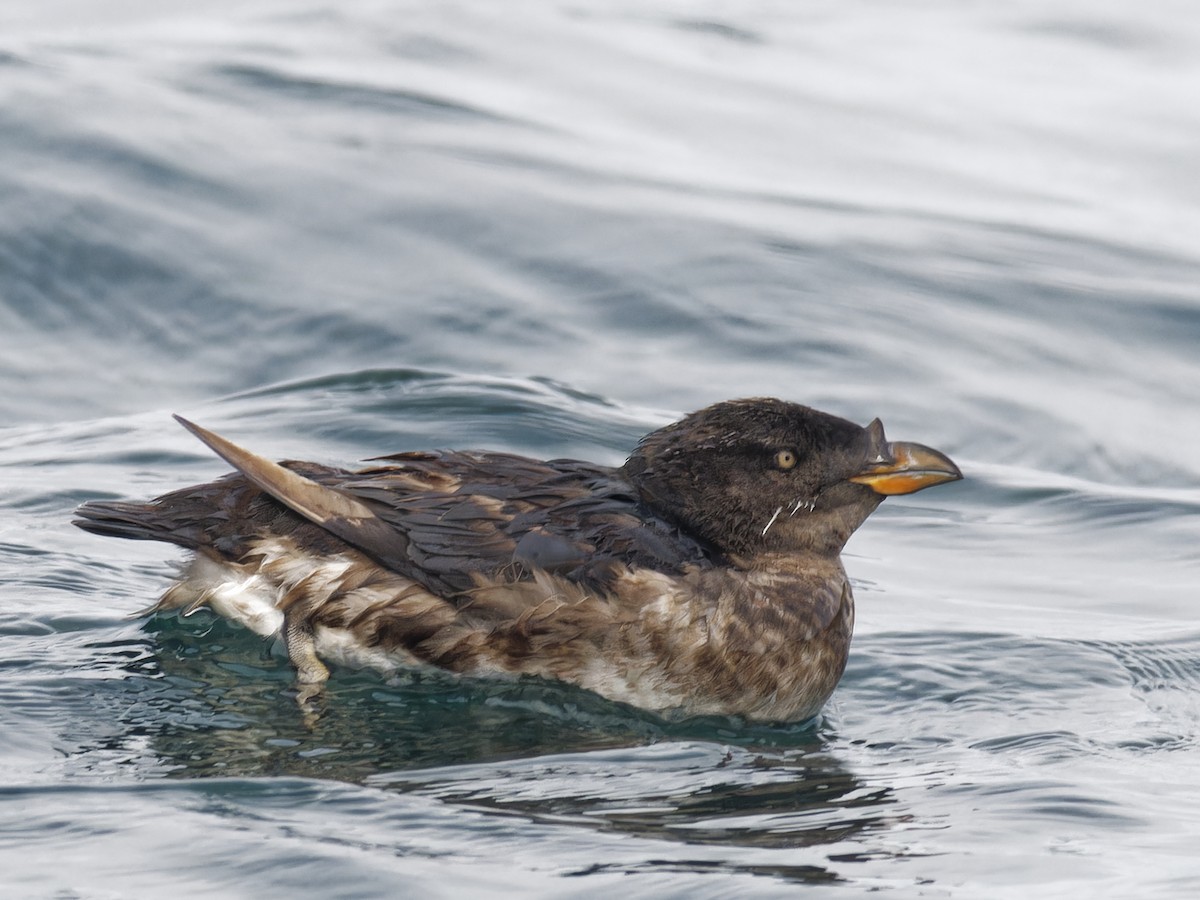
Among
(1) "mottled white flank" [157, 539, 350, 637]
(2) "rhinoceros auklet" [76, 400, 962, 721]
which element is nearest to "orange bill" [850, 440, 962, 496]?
(2) "rhinoceros auklet" [76, 400, 962, 721]

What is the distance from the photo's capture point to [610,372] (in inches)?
375

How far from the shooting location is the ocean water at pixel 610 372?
468 cm

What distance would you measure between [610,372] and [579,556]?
399 cm

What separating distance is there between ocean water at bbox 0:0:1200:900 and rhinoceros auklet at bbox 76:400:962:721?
160 mm

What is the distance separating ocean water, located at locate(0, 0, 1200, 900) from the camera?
468 cm

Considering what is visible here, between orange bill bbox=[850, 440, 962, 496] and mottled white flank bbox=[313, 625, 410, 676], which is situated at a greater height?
orange bill bbox=[850, 440, 962, 496]

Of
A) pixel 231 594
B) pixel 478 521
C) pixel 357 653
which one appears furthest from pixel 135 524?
pixel 478 521

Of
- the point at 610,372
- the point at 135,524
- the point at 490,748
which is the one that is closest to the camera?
the point at 490,748

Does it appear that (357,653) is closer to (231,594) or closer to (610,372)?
(231,594)

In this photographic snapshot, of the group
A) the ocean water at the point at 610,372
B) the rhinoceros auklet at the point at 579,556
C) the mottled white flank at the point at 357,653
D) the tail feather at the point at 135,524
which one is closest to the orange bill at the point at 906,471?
the rhinoceros auklet at the point at 579,556

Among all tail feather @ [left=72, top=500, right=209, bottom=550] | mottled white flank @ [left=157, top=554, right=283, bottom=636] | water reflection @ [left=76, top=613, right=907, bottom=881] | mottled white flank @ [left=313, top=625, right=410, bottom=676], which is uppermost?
tail feather @ [left=72, top=500, right=209, bottom=550]

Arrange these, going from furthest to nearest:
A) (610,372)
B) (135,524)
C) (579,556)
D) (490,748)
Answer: (610,372)
(135,524)
(579,556)
(490,748)

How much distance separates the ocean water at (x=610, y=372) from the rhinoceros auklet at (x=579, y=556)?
0.53 feet

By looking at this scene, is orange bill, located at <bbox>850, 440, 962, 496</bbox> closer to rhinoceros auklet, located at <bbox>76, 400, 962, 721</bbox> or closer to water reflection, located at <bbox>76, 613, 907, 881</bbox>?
rhinoceros auklet, located at <bbox>76, 400, 962, 721</bbox>
